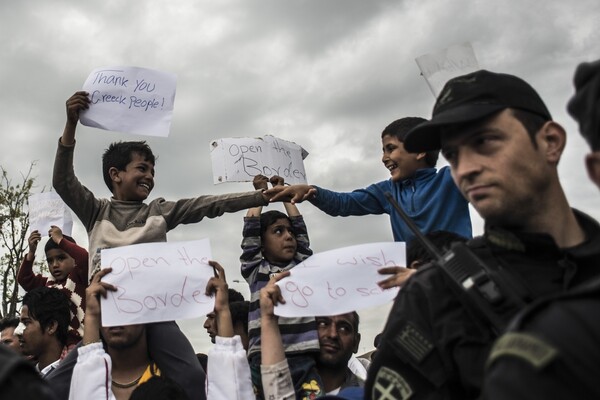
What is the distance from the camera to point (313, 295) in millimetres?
3570

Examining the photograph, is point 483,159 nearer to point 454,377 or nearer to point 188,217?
point 454,377

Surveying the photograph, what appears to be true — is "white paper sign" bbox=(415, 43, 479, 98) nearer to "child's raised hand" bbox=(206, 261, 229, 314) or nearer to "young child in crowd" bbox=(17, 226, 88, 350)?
"child's raised hand" bbox=(206, 261, 229, 314)

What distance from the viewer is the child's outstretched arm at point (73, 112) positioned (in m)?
4.35

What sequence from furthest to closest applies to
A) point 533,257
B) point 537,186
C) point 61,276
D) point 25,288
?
point 25,288 < point 61,276 < point 537,186 < point 533,257

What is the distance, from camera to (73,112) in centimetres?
446

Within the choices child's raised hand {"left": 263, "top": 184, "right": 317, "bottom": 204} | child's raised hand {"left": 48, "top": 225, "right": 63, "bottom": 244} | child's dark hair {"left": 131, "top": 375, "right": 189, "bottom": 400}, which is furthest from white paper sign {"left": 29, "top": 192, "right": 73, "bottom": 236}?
child's dark hair {"left": 131, "top": 375, "right": 189, "bottom": 400}

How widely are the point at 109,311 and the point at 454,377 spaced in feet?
8.69

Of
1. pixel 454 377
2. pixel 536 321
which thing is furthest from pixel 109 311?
pixel 536 321

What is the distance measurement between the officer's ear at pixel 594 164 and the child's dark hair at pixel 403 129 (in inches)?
115

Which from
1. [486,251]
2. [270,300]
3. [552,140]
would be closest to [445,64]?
[270,300]

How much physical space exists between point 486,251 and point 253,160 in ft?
11.2

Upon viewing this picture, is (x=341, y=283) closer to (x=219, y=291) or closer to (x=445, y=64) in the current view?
(x=219, y=291)

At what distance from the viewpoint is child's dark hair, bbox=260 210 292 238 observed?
5090mm

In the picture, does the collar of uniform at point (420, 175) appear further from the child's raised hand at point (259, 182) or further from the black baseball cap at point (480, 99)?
the black baseball cap at point (480, 99)
